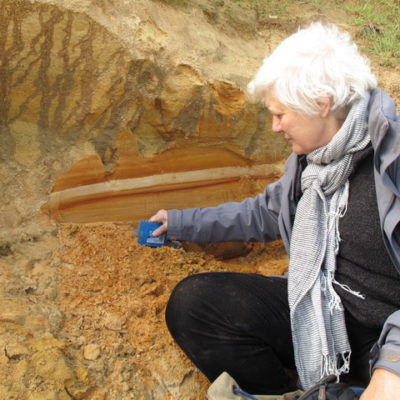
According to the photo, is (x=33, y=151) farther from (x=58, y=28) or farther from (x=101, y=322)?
(x=101, y=322)

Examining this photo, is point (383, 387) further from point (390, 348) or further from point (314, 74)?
point (314, 74)

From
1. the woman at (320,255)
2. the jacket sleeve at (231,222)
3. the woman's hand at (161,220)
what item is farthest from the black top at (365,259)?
the woman's hand at (161,220)

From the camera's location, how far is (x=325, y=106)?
6.24 ft

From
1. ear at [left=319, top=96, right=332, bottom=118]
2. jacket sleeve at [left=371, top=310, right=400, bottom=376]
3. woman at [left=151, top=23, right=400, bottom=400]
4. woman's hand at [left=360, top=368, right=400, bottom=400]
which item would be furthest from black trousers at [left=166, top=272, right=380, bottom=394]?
ear at [left=319, top=96, right=332, bottom=118]

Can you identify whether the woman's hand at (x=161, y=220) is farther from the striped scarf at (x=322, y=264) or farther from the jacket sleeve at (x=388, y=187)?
the jacket sleeve at (x=388, y=187)

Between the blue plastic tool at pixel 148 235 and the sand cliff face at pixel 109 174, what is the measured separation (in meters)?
→ 0.05

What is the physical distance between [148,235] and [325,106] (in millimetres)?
1128

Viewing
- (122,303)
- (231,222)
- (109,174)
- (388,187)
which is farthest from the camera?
(109,174)

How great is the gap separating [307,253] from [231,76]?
4.17 ft

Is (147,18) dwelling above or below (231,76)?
above

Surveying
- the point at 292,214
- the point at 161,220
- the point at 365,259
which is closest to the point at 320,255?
the point at 365,259

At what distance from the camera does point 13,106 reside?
2.50 metres

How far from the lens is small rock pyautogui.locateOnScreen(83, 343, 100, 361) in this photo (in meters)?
2.07

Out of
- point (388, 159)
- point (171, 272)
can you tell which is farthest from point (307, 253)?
point (171, 272)
